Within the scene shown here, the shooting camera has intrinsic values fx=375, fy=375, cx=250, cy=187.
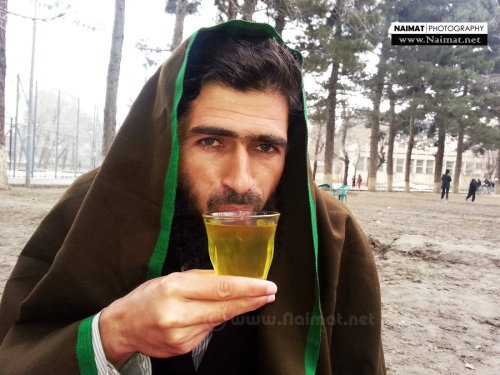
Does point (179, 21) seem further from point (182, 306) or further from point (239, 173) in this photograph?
point (182, 306)

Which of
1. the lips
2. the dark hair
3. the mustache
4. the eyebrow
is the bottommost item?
the lips

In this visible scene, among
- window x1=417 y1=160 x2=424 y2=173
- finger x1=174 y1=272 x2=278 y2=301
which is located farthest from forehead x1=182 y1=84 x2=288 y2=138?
window x1=417 y1=160 x2=424 y2=173

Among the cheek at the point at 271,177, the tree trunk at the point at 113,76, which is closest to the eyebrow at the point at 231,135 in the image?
the cheek at the point at 271,177

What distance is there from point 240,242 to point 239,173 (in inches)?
16.8

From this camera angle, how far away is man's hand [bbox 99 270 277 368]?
945 millimetres

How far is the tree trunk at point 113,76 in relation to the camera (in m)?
10.9

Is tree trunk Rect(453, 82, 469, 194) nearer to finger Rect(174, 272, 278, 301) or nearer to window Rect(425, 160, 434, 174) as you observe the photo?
finger Rect(174, 272, 278, 301)

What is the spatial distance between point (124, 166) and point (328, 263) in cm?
95

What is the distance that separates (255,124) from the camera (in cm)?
152

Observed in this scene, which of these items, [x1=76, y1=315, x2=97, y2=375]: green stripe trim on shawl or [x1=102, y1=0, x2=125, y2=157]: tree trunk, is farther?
[x1=102, y1=0, x2=125, y2=157]: tree trunk

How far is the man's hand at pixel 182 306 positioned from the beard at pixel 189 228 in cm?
50

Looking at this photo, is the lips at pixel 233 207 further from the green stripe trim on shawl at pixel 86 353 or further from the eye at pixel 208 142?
the green stripe trim on shawl at pixel 86 353

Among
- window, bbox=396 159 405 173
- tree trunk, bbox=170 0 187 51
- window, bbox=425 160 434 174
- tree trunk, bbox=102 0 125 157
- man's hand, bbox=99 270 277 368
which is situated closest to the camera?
man's hand, bbox=99 270 277 368

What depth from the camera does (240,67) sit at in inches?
61.6
